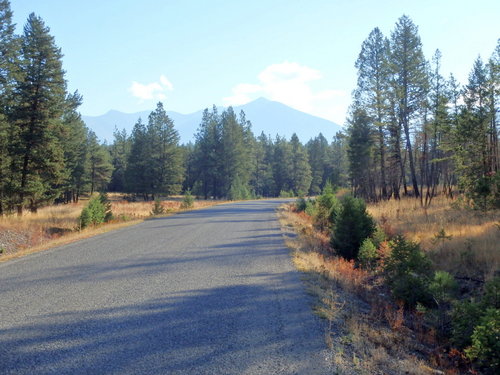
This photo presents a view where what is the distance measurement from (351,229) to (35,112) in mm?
20127

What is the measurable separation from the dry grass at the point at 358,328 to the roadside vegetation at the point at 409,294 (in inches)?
0.6

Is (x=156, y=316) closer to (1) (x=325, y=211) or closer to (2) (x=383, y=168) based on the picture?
(1) (x=325, y=211)

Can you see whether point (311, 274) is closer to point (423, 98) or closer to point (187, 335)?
point (187, 335)

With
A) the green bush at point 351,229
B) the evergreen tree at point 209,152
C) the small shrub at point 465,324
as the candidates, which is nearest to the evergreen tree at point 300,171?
the evergreen tree at point 209,152

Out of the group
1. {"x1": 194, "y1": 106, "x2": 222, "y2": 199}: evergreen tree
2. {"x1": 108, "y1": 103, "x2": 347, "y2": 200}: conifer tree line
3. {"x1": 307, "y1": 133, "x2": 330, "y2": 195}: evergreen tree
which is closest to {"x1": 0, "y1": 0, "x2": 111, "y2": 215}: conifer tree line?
{"x1": 108, "y1": 103, "x2": 347, "y2": 200}: conifer tree line

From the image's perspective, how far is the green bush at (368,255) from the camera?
11.0 meters

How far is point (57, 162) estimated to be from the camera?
24.0 metres

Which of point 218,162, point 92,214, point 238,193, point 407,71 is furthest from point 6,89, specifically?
point 218,162

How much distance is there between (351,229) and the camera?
12359 mm

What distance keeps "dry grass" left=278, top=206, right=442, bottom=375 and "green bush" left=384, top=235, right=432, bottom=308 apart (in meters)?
0.37

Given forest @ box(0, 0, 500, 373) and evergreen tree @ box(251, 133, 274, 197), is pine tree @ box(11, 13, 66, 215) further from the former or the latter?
evergreen tree @ box(251, 133, 274, 197)

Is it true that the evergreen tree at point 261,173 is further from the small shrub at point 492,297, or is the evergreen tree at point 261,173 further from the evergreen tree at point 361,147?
the small shrub at point 492,297

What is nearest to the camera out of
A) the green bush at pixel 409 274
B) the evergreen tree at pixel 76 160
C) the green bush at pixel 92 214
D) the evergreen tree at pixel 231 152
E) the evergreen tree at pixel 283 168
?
the green bush at pixel 409 274

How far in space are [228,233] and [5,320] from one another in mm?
9759
